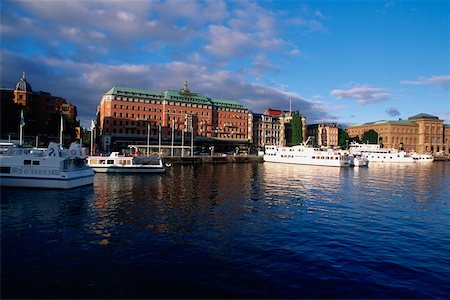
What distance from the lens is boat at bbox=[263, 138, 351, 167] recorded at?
371ft

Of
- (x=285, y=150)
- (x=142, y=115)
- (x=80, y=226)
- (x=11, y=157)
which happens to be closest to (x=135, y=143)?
(x=142, y=115)

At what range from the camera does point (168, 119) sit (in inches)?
5492

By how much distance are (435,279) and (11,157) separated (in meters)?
46.4

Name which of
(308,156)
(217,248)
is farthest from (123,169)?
(308,156)

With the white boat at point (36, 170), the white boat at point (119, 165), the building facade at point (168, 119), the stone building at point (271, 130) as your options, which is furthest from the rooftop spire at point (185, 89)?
the white boat at point (36, 170)

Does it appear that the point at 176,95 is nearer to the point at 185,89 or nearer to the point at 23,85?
the point at 185,89

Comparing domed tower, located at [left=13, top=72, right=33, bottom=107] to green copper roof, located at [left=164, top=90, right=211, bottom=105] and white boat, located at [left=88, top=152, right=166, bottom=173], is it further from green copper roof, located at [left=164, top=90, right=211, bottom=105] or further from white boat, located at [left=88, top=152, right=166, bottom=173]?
white boat, located at [left=88, top=152, right=166, bottom=173]

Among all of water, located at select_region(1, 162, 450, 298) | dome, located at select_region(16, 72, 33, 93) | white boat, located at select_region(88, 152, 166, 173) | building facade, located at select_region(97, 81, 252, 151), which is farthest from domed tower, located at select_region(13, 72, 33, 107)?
water, located at select_region(1, 162, 450, 298)

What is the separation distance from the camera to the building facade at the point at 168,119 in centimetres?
12675

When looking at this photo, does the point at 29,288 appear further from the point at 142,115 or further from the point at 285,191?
the point at 142,115

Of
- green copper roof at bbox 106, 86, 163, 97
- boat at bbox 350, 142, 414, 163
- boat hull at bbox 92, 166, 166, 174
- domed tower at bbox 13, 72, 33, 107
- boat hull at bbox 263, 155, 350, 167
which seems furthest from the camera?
boat at bbox 350, 142, 414, 163

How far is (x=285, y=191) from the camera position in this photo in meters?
46.2

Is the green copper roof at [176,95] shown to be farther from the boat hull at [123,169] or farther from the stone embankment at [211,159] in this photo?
the boat hull at [123,169]

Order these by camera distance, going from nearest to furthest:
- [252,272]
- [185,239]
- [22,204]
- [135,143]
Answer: [252,272] → [185,239] → [22,204] → [135,143]
